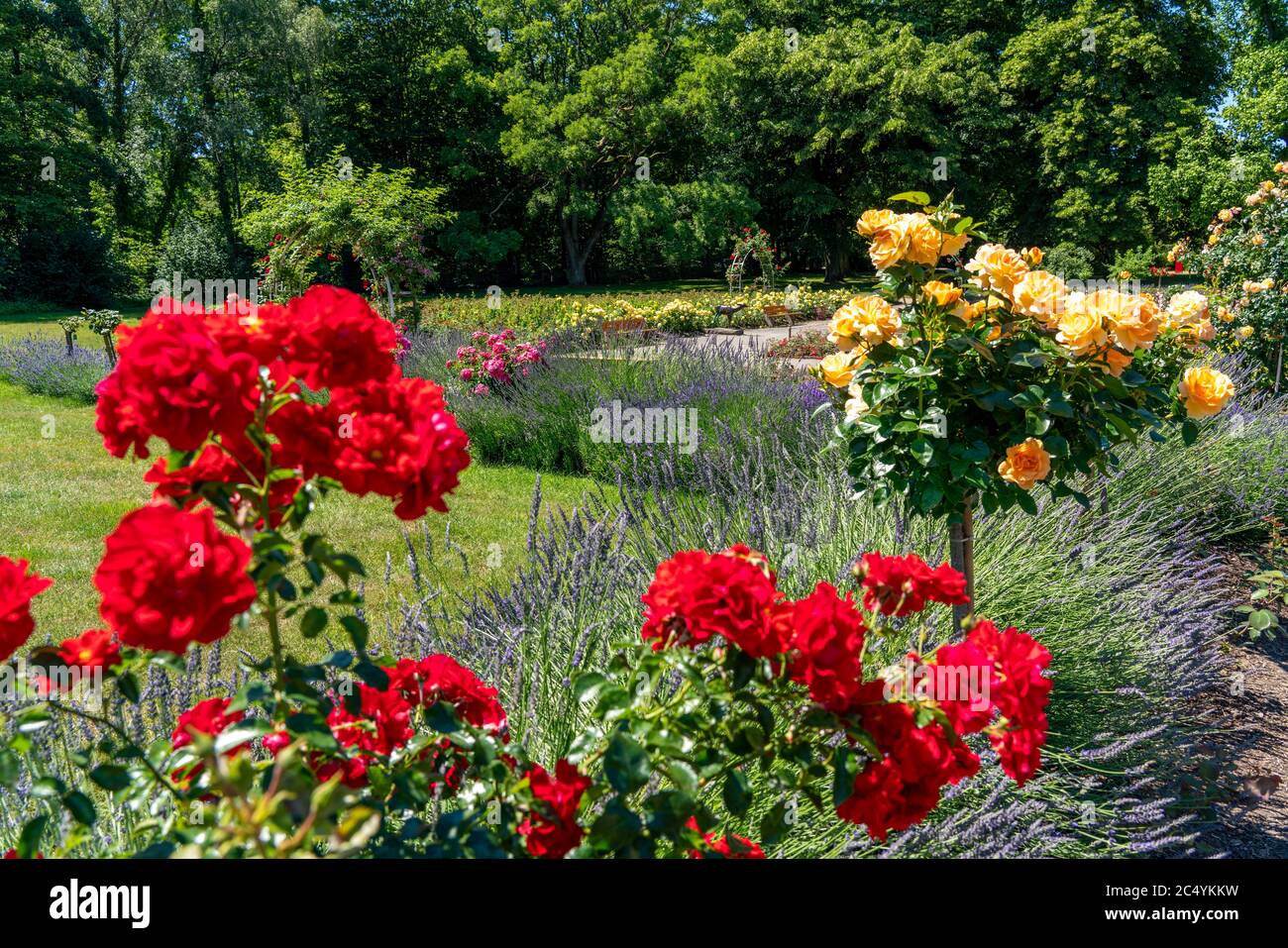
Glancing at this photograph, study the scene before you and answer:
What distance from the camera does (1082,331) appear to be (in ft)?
6.95

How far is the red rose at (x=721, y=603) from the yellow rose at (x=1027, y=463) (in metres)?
1.35

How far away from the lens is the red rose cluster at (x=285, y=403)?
1.00 meters

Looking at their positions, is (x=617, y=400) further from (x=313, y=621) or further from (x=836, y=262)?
(x=836, y=262)

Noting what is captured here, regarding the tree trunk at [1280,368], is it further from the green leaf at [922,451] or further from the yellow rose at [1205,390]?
the green leaf at [922,451]

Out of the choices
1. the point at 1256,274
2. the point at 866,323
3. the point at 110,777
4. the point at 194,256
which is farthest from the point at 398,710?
the point at 194,256

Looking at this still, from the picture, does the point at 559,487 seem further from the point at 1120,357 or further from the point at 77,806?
the point at 77,806

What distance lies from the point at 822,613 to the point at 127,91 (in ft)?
112

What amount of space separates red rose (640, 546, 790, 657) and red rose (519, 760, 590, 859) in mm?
245

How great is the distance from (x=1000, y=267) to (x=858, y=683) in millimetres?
1576

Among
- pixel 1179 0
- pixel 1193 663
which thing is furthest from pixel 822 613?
pixel 1179 0

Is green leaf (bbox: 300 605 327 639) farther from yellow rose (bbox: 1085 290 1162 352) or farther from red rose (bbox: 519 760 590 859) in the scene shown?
yellow rose (bbox: 1085 290 1162 352)

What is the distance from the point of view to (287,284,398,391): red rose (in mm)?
1087

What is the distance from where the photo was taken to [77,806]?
1.05 metres

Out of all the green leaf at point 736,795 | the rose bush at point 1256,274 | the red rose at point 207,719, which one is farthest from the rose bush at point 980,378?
the rose bush at point 1256,274
